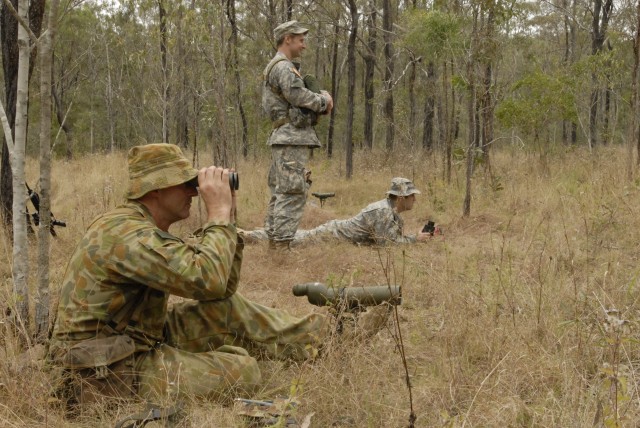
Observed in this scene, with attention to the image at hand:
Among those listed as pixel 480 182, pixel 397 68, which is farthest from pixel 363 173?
pixel 397 68

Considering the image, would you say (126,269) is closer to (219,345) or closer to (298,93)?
(219,345)

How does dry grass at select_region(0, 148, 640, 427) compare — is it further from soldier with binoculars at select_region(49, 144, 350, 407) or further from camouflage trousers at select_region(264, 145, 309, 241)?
camouflage trousers at select_region(264, 145, 309, 241)

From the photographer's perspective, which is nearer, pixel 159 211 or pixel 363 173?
pixel 159 211

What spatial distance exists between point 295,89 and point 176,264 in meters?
3.25

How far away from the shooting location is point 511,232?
5.95 metres

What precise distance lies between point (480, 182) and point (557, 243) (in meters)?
3.95

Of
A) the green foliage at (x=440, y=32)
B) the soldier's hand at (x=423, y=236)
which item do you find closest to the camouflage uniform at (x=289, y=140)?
the soldier's hand at (x=423, y=236)

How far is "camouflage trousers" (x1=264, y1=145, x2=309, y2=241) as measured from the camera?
209 inches

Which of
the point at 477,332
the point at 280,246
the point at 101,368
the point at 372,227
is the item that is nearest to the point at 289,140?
the point at 280,246

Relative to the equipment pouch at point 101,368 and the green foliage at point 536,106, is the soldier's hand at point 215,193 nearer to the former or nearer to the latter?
the equipment pouch at point 101,368

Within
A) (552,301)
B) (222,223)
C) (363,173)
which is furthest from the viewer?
(363,173)

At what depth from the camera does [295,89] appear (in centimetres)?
520

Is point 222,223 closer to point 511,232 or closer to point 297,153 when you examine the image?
point 297,153

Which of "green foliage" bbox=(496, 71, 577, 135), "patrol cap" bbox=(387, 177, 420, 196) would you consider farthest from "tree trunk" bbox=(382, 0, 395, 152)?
"patrol cap" bbox=(387, 177, 420, 196)
